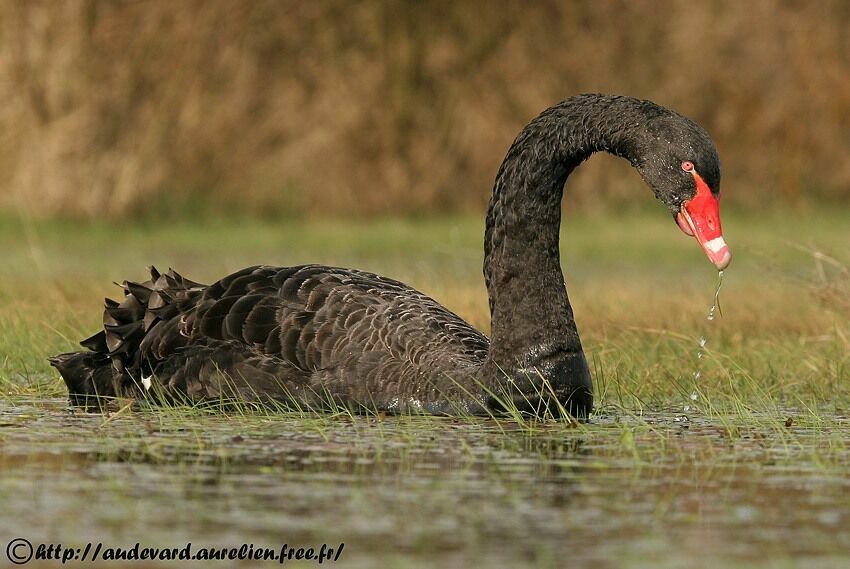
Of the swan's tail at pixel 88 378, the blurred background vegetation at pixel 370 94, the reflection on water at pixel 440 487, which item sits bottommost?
the reflection on water at pixel 440 487

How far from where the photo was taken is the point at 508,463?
18.4ft

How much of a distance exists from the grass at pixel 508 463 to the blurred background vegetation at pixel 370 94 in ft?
23.0

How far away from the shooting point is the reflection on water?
14.4ft

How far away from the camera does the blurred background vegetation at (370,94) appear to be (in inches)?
683

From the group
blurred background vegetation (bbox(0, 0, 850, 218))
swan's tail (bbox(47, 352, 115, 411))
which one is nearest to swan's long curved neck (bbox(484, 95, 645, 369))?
swan's tail (bbox(47, 352, 115, 411))

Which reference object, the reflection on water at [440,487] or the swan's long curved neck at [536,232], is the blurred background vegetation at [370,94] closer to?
the swan's long curved neck at [536,232]

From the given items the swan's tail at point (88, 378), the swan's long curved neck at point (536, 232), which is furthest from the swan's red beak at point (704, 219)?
the swan's tail at point (88, 378)

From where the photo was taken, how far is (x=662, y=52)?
65.0ft

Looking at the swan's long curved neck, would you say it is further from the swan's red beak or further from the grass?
the swan's red beak

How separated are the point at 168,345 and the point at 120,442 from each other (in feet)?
4.00

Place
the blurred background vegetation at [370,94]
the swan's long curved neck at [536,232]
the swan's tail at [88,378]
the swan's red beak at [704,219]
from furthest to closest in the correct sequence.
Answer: the blurred background vegetation at [370,94], the swan's tail at [88,378], the swan's long curved neck at [536,232], the swan's red beak at [704,219]

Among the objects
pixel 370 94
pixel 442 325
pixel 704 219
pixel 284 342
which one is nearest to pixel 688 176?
pixel 704 219

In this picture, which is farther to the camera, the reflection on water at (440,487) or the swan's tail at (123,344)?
the swan's tail at (123,344)

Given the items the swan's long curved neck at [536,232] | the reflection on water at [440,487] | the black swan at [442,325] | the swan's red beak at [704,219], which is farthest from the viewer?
the swan's long curved neck at [536,232]
